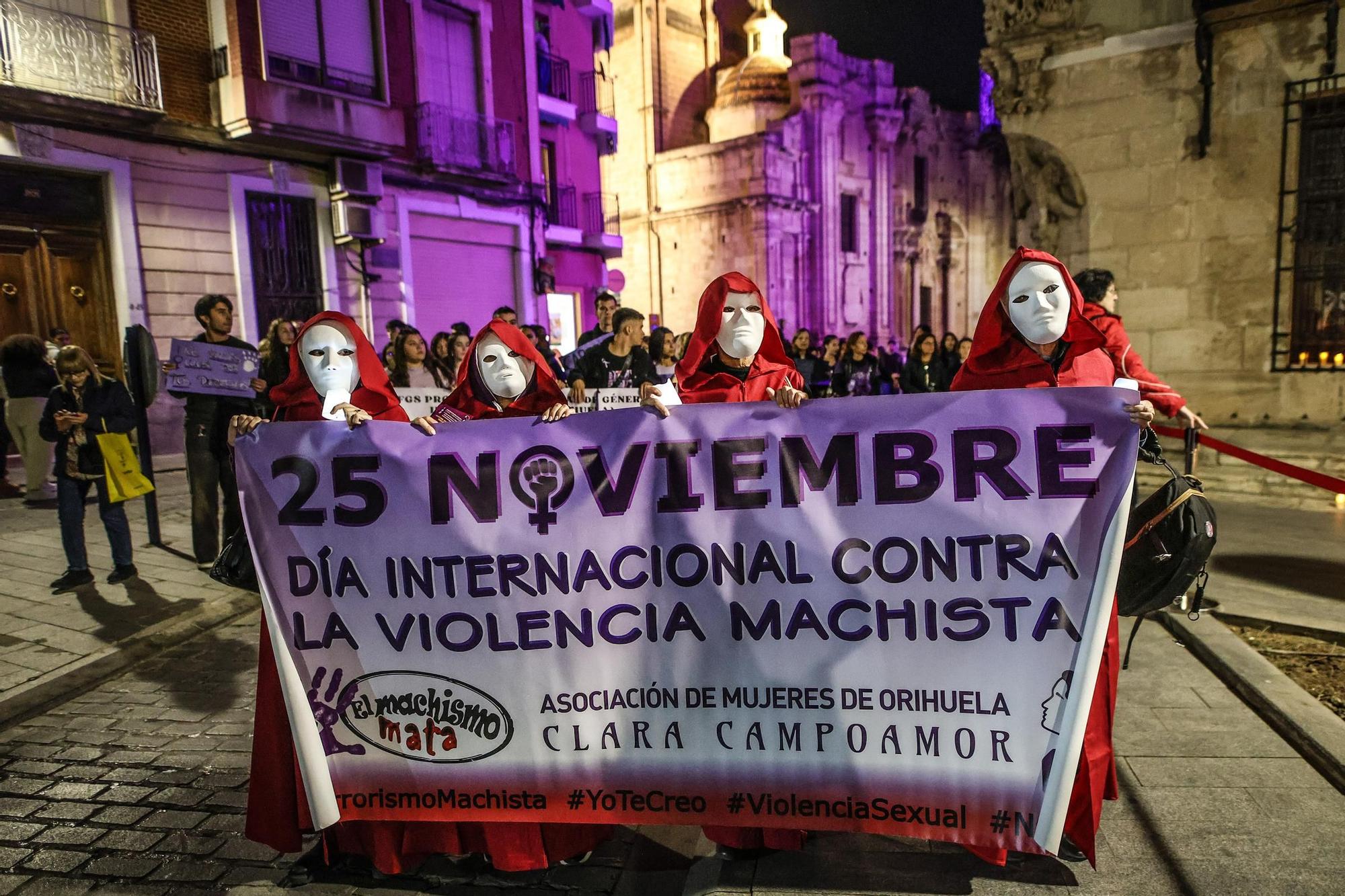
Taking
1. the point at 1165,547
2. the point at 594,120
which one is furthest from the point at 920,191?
the point at 1165,547

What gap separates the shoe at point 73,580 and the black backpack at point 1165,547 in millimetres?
6509

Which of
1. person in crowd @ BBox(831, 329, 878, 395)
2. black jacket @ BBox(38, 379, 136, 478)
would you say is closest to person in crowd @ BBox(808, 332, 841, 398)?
person in crowd @ BBox(831, 329, 878, 395)

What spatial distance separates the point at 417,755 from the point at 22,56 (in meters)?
12.9

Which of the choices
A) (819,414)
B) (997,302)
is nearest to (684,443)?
(819,414)

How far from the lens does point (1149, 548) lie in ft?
9.05

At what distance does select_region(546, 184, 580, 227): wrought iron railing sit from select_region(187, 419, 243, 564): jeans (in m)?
18.8

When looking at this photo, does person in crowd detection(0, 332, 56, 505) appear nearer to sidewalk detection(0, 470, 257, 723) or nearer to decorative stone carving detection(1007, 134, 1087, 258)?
sidewalk detection(0, 470, 257, 723)

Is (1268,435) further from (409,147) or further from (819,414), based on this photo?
(409,147)

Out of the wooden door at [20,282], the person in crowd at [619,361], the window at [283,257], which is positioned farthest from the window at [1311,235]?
the wooden door at [20,282]

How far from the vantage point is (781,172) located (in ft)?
112

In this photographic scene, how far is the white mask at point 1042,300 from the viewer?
2.55 metres

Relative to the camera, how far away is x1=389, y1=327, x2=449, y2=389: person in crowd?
718 centimetres

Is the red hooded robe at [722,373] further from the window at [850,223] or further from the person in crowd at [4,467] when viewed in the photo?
the window at [850,223]

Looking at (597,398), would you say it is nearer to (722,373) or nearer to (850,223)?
(722,373)
